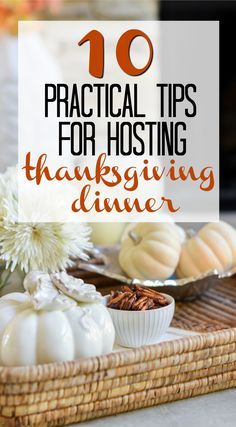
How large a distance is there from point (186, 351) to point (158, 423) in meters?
0.08

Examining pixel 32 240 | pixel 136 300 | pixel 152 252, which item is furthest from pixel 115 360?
pixel 152 252

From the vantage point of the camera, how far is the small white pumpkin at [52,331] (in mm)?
676

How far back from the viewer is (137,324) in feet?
2.55

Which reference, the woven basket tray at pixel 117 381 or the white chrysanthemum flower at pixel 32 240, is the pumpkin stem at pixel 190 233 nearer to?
the white chrysanthemum flower at pixel 32 240

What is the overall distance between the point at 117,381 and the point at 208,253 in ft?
1.35

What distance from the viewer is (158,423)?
689mm

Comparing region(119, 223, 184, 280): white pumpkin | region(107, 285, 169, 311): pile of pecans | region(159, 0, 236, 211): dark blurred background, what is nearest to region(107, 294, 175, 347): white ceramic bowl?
region(107, 285, 169, 311): pile of pecans

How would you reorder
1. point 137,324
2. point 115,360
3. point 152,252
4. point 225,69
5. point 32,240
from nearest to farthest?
point 115,360 → point 137,324 → point 32,240 → point 152,252 → point 225,69

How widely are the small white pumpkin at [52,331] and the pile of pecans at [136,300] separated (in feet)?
0.26

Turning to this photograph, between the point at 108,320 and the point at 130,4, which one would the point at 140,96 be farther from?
the point at 108,320

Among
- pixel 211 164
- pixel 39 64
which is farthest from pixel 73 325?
pixel 211 164

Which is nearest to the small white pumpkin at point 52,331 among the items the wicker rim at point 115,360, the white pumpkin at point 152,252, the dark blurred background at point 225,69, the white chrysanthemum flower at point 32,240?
the wicker rim at point 115,360

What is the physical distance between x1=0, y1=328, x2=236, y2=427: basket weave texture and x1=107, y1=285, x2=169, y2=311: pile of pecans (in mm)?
81

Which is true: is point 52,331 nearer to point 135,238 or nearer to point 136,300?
point 136,300
